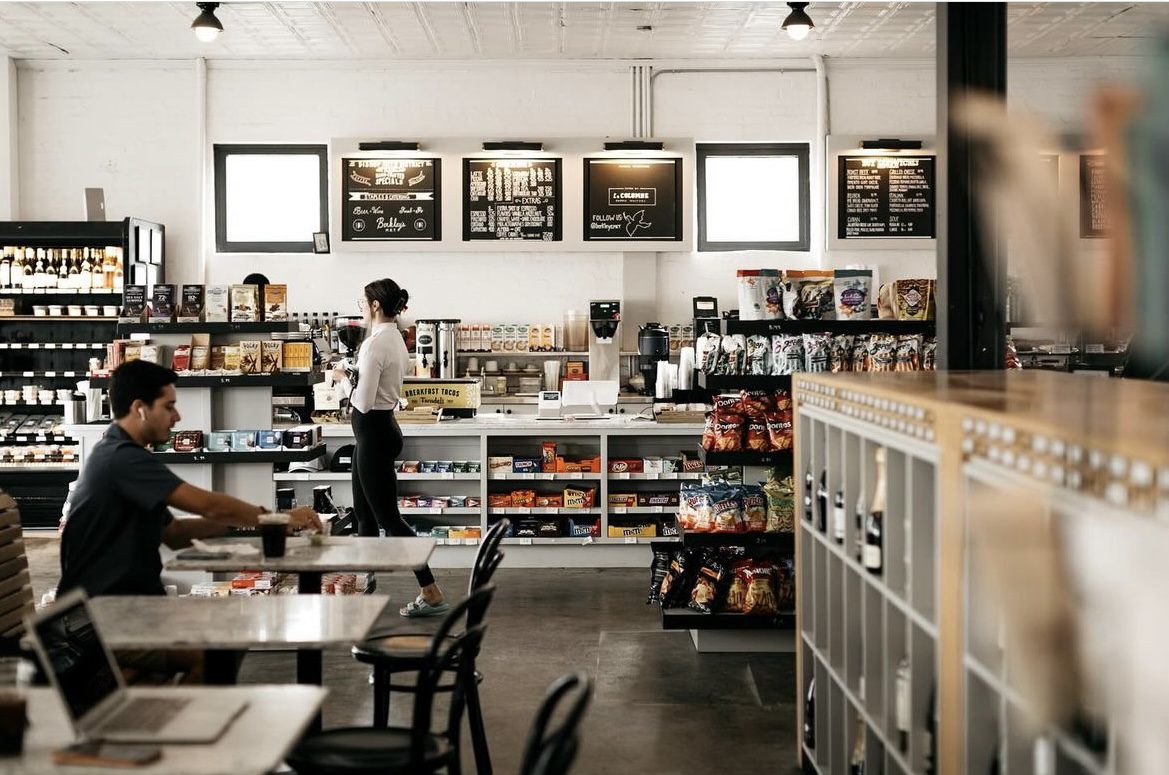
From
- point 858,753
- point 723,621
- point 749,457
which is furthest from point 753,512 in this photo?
point 858,753

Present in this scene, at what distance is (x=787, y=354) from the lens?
18.3 ft

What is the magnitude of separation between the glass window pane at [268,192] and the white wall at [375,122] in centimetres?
20

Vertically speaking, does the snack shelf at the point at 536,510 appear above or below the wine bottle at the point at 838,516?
below

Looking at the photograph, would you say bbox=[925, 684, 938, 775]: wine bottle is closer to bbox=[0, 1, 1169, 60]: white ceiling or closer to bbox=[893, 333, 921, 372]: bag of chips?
bbox=[893, 333, 921, 372]: bag of chips

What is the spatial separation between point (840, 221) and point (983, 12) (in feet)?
19.0

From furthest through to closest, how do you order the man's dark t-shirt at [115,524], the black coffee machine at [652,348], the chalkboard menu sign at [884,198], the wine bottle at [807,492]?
the chalkboard menu sign at [884,198], the black coffee machine at [652,348], the wine bottle at [807,492], the man's dark t-shirt at [115,524]

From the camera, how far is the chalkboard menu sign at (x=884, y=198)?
9.68 m

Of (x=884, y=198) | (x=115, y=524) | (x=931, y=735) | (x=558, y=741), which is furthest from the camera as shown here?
(x=884, y=198)

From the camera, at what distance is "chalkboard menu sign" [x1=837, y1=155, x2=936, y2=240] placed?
968 cm

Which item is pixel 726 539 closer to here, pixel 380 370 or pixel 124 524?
pixel 380 370

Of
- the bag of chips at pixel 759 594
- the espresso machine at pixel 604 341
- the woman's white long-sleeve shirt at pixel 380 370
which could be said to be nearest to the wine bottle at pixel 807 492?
the bag of chips at pixel 759 594

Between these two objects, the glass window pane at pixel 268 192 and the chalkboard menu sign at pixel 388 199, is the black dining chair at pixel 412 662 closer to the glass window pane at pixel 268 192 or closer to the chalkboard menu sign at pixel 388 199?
the chalkboard menu sign at pixel 388 199

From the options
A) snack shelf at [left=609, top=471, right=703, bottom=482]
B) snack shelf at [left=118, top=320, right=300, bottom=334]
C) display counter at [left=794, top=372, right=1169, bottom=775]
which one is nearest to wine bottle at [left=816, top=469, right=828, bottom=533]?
display counter at [left=794, top=372, right=1169, bottom=775]

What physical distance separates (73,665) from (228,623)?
45cm
